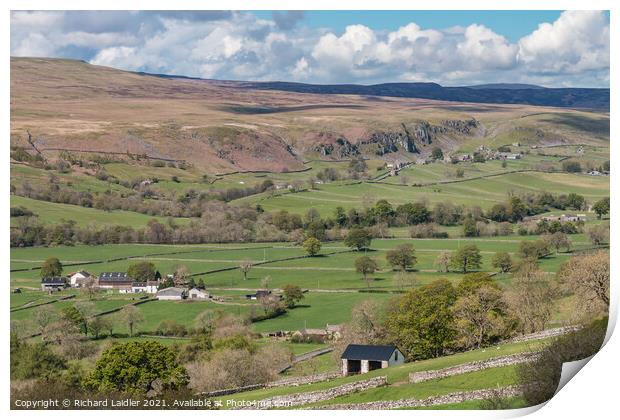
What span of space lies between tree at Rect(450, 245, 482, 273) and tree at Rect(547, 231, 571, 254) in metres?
6.48

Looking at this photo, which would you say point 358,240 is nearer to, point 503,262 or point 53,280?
point 503,262

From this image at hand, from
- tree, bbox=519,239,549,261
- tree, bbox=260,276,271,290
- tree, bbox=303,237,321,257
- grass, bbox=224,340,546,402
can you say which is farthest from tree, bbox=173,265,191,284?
grass, bbox=224,340,546,402

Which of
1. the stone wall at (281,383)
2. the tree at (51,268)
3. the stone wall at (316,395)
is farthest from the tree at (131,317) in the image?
the stone wall at (316,395)

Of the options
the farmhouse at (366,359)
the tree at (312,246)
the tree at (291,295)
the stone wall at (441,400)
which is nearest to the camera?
the stone wall at (441,400)

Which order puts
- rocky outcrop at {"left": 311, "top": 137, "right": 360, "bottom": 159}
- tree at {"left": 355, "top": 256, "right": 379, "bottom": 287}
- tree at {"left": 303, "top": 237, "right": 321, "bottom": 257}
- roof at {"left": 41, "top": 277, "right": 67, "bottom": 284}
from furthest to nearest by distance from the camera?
rocky outcrop at {"left": 311, "top": 137, "right": 360, "bottom": 159} < tree at {"left": 303, "top": 237, "right": 321, "bottom": 257} < tree at {"left": 355, "top": 256, "right": 379, "bottom": 287} < roof at {"left": 41, "top": 277, "right": 67, "bottom": 284}

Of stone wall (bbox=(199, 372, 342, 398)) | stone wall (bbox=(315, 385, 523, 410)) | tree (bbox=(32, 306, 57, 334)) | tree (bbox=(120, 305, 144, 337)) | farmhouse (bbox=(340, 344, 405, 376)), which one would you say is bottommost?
tree (bbox=(120, 305, 144, 337))

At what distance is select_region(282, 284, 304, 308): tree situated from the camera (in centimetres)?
4356

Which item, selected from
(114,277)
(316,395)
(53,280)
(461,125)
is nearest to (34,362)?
(316,395)

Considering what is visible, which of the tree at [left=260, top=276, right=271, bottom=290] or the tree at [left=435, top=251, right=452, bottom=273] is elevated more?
the tree at [left=435, top=251, right=452, bottom=273]

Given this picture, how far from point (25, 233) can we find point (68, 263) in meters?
5.09

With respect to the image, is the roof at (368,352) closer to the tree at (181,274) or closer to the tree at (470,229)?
the tree at (181,274)

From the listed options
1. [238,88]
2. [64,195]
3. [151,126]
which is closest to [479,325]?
[64,195]

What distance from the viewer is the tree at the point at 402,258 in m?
52.4

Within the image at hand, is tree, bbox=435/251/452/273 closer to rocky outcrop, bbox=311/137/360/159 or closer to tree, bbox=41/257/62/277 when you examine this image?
tree, bbox=41/257/62/277
